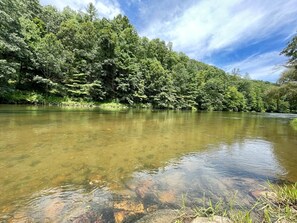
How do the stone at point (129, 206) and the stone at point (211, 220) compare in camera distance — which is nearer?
the stone at point (211, 220)

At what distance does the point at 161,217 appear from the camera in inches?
99.6

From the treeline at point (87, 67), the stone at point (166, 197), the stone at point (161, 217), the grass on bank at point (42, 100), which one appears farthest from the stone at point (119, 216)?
the grass on bank at point (42, 100)

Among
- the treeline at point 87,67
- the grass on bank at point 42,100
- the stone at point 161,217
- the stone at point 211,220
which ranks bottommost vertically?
the stone at point 161,217

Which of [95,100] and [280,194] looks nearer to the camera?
[280,194]

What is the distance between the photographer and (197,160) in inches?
209

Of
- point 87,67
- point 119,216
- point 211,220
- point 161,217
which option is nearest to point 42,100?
point 87,67

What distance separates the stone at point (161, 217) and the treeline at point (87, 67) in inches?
641

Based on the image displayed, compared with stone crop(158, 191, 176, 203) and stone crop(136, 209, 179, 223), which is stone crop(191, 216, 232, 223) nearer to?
stone crop(136, 209, 179, 223)

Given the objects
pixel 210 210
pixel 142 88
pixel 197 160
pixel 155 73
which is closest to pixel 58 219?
pixel 210 210

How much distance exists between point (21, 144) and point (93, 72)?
26435 mm

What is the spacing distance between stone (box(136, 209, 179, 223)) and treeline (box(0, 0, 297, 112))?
16273 millimetres

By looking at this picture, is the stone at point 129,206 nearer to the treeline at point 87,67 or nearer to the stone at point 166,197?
the stone at point 166,197

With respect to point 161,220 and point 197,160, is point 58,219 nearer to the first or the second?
point 161,220

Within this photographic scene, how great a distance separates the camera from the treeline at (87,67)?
19.0 m
